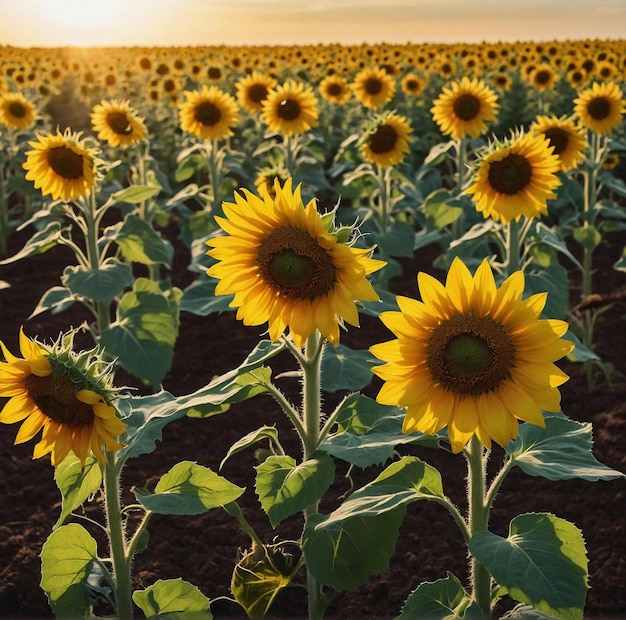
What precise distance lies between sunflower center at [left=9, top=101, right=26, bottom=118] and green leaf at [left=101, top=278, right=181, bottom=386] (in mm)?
4603

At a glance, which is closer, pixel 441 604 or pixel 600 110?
pixel 441 604

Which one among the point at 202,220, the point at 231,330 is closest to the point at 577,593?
the point at 231,330

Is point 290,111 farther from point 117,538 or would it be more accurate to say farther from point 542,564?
point 542,564

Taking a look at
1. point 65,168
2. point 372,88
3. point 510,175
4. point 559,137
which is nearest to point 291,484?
point 510,175

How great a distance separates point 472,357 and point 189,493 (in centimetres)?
92

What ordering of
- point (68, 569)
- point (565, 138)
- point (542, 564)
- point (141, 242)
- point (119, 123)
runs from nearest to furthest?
1. point (542, 564)
2. point (68, 569)
3. point (141, 242)
4. point (565, 138)
5. point (119, 123)

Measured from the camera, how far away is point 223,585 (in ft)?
11.4

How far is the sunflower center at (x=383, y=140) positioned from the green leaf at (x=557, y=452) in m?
3.80

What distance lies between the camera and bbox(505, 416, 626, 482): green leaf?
2.16 metres

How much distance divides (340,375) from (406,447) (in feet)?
5.19

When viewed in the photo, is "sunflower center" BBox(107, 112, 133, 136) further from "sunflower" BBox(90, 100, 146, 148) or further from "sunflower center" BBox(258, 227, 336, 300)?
"sunflower center" BBox(258, 227, 336, 300)

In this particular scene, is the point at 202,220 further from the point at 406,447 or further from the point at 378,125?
the point at 406,447

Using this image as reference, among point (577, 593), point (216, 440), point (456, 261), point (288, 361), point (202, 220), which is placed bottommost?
point (577, 593)

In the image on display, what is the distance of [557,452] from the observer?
7.64 ft
